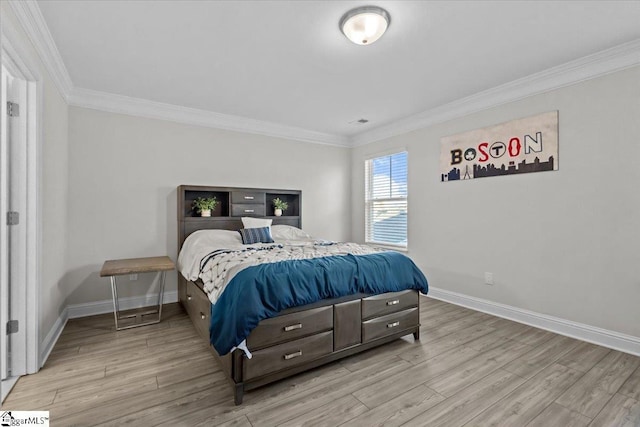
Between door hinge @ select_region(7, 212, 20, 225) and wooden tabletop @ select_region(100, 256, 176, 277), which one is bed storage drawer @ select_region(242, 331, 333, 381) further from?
door hinge @ select_region(7, 212, 20, 225)

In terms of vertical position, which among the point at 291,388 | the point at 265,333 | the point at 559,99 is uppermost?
the point at 559,99

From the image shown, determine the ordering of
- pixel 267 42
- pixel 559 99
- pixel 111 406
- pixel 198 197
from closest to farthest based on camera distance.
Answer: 1. pixel 111 406
2. pixel 267 42
3. pixel 559 99
4. pixel 198 197

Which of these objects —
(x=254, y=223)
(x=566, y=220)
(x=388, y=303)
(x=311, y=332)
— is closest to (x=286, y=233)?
(x=254, y=223)

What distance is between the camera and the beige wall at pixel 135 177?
3.45m

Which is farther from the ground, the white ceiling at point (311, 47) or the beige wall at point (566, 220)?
the white ceiling at point (311, 47)

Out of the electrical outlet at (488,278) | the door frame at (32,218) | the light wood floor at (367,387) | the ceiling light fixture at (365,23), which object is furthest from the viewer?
the electrical outlet at (488,278)

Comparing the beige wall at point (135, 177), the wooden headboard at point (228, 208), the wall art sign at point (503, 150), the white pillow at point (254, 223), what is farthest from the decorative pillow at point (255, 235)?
the wall art sign at point (503, 150)

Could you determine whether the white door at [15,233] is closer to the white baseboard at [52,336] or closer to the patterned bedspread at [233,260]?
the white baseboard at [52,336]

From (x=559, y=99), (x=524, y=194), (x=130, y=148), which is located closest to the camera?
(x=559, y=99)

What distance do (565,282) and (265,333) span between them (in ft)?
9.71

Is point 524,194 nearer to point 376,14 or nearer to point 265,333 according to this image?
point 376,14

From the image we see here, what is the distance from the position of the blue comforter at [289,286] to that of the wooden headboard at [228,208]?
6.68 ft

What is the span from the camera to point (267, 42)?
8.19 feet

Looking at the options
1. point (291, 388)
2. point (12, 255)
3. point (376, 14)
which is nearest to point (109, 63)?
point (12, 255)
